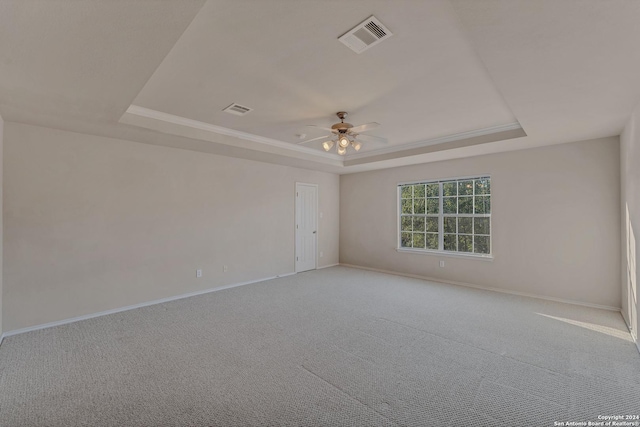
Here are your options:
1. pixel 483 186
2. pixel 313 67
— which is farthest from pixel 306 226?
pixel 313 67

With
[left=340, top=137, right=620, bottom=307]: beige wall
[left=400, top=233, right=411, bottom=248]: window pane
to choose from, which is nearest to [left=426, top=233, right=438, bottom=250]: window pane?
[left=340, top=137, right=620, bottom=307]: beige wall

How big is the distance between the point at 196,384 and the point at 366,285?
3.57 m

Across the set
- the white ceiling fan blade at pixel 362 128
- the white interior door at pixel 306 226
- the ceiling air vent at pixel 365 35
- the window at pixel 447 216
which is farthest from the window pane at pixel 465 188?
the ceiling air vent at pixel 365 35

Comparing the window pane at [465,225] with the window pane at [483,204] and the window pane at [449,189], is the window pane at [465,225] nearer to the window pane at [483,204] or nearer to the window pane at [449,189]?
the window pane at [483,204]

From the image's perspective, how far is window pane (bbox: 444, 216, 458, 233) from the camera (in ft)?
18.4

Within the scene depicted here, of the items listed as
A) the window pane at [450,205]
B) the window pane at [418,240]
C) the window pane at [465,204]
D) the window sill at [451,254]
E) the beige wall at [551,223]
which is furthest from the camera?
the window pane at [418,240]

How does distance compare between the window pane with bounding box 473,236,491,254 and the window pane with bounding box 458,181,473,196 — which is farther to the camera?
the window pane with bounding box 458,181,473,196

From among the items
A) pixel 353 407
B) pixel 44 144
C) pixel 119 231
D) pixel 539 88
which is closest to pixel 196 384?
pixel 353 407

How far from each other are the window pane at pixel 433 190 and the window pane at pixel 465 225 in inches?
27.3

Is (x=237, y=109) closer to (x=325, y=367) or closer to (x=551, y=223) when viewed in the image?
(x=325, y=367)

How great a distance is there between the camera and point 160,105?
3.31 metres

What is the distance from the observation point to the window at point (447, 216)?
5.22 meters

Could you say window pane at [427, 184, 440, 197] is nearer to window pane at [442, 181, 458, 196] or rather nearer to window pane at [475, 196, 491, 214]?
window pane at [442, 181, 458, 196]

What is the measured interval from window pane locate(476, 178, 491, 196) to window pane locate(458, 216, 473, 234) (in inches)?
20.9
